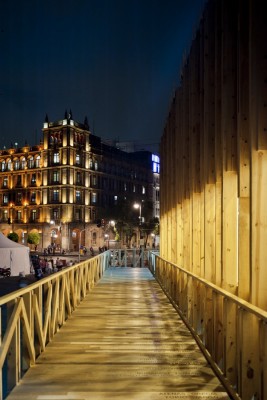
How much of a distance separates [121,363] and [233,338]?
1701 mm

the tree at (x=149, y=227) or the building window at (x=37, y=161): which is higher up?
the building window at (x=37, y=161)

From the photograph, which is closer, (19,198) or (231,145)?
(231,145)

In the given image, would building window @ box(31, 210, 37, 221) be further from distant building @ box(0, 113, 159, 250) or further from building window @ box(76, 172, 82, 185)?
building window @ box(76, 172, 82, 185)

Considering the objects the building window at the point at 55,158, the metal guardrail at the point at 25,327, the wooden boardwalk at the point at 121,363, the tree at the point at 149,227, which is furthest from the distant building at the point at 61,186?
the metal guardrail at the point at 25,327

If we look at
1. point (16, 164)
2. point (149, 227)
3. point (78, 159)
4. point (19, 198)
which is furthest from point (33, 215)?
point (149, 227)

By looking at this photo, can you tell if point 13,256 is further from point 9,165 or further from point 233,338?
point 9,165

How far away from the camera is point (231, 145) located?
641 centimetres

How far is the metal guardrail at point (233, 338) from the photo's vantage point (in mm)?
4035

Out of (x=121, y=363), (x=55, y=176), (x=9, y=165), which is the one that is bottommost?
(x=121, y=363)

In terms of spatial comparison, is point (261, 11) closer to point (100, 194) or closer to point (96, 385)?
point (96, 385)

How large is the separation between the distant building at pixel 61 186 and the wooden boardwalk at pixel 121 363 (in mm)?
56545

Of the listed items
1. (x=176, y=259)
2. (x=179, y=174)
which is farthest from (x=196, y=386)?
(x=176, y=259)

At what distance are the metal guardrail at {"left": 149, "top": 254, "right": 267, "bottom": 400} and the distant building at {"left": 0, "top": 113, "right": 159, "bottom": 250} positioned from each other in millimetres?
58886

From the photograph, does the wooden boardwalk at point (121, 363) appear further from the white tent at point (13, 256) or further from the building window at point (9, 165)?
the building window at point (9, 165)
